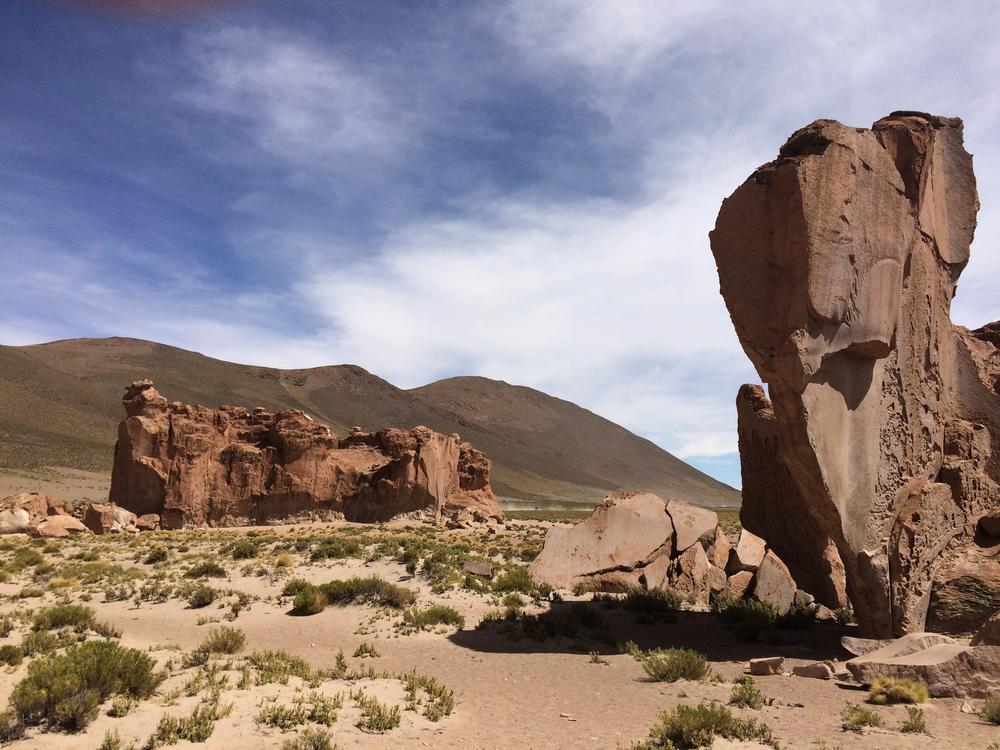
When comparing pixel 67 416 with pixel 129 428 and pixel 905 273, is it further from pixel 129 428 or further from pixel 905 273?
pixel 905 273

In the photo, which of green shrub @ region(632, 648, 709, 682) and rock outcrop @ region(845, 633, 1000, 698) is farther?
green shrub @ region(632, 648, 709, 682)

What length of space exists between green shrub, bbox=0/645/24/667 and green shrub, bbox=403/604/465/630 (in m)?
5.98

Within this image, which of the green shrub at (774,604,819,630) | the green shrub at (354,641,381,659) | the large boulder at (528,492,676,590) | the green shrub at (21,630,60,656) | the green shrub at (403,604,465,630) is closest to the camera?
the green shrub at (21,630,60,656)

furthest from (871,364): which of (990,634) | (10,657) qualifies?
(10,657)

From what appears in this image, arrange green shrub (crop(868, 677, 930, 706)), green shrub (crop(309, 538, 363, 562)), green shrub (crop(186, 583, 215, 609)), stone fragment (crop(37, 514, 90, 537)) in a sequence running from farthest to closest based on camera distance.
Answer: stone fragment (crop(37, 514, 90, 537)) < green shrub (crop(309, 538, 363, 562)) < green shrub (crop(186, 583, 215, 609)) < green shrub (crop(868, 677, 930, 706))

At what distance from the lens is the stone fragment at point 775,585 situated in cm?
1366

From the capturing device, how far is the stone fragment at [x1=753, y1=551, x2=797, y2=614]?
1366 cm

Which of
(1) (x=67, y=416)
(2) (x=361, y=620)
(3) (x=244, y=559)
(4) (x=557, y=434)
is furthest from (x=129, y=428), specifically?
(4) (x=557, y=434)

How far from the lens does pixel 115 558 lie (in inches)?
800

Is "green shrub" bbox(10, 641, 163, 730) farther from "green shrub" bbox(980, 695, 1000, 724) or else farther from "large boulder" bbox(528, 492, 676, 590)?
"large boulder" bbox(528, 492, 676, 590)

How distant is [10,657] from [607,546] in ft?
37.0

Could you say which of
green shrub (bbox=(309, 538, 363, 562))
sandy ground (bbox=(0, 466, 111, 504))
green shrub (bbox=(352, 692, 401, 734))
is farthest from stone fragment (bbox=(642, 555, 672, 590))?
sandy ground (bbox=(0, 466, 111, 504))

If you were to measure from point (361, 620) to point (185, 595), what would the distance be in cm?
462

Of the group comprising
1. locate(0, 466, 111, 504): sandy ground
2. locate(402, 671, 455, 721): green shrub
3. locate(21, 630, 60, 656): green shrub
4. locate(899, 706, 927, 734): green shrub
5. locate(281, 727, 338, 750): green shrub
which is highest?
locate(899, 706, 927, 734): green shrub
